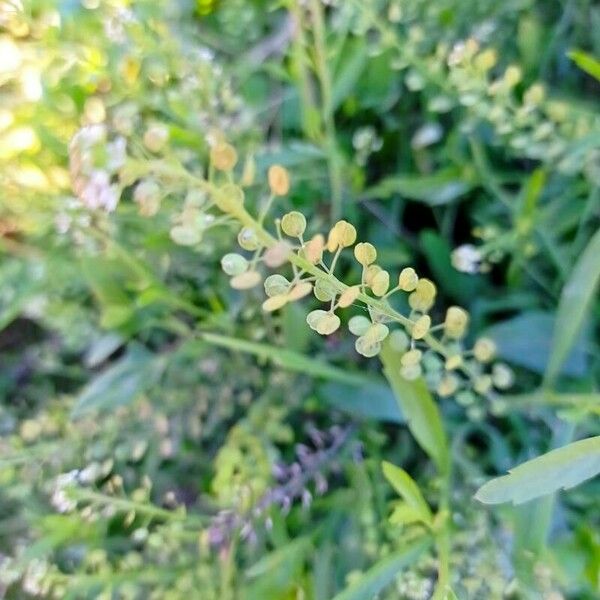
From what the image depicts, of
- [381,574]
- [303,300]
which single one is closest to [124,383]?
[303,300]

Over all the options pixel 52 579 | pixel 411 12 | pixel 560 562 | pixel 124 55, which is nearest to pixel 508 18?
pixel 411 12

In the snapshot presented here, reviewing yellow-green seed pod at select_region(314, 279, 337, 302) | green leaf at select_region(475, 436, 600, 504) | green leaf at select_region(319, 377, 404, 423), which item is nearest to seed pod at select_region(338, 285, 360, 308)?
yellow-green seed pod at select_region(314, 279, 337, 302)

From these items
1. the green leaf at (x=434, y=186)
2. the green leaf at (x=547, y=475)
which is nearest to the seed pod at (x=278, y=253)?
the green leaf at (x=547, y=475)

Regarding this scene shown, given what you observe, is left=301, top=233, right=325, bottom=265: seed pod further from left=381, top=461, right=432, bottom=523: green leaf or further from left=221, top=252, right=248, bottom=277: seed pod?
left=381, top=461, right=432, bottom=523: green leaf

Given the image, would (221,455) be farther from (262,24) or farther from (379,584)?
(262,24)

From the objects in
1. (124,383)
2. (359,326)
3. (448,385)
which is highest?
(359,326)

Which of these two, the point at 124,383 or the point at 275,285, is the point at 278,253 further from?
the point at 124,383

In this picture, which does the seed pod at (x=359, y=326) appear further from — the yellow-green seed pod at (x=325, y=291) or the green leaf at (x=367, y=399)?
the green leaf at (x=367, y=399)
